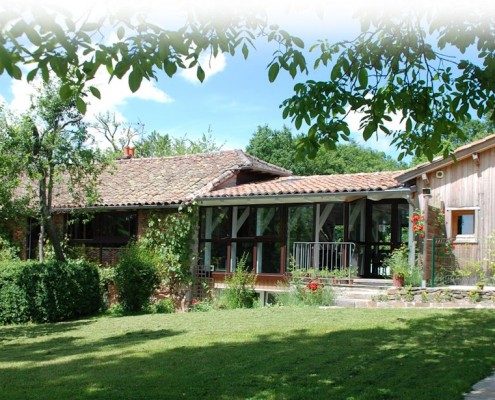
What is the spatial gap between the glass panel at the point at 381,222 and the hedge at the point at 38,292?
8.56 m

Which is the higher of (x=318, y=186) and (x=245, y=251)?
(x=318, y=186)

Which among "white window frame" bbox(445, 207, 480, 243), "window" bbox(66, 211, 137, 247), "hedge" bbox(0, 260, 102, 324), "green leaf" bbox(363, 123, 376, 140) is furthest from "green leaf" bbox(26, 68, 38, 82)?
"window" bbox(66, 211, 137, 247)

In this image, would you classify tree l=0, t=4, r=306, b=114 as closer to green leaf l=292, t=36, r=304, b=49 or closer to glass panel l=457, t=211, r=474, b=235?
green leaf l=292, t=36, r=304, b=49

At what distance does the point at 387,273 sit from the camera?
1819 centimetres

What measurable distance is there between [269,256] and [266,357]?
33.9 feet

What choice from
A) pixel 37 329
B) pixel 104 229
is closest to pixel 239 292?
pixel 37 329

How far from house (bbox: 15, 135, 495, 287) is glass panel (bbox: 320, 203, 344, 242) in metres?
0.03

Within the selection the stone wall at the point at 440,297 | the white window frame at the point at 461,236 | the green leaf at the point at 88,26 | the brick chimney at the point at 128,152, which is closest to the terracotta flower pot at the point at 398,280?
the stone wall at the point at 440,297

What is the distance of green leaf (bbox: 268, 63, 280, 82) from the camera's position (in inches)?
242

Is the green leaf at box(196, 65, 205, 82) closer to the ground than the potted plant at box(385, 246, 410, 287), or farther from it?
farther from it

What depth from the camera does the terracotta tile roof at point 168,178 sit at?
787 inches

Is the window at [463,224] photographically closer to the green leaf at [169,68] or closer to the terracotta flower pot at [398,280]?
the terracotta flower pot at [398,280]

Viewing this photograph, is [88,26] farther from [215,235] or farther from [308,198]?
[215,235]

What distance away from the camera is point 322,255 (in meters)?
18.0
